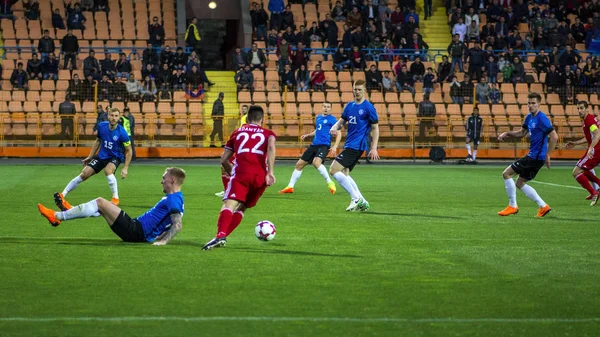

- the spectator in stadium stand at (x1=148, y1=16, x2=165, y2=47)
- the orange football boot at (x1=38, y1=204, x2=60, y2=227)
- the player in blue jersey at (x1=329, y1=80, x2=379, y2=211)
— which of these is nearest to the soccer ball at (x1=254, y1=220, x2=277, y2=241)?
the orange football boot at (x1=38, y1=204, x2=60, y2=227)

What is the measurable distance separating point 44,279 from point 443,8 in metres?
38.0

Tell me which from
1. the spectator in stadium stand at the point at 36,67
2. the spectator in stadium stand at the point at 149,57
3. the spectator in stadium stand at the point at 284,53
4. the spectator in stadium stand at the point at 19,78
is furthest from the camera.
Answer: the spectator in stadium stand at the point at 284,53

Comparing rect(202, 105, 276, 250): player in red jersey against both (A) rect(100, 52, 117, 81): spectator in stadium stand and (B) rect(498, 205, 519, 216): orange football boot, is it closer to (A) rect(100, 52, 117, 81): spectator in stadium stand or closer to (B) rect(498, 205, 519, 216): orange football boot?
(B) rect(498, 205, 519, 216): orange football boot

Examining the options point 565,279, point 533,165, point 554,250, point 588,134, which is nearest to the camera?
point 565,279

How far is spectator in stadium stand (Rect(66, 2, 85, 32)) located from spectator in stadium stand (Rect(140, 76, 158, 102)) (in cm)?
518

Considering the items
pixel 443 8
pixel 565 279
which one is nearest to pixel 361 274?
pixel 565 279

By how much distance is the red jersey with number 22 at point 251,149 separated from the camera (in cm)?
1075

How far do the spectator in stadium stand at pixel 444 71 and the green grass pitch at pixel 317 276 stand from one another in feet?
70.5

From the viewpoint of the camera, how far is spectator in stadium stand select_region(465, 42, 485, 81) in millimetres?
37375

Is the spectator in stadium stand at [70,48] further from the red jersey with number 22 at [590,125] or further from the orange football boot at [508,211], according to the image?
the orange football boot at [508,211]

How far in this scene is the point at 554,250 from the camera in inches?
436

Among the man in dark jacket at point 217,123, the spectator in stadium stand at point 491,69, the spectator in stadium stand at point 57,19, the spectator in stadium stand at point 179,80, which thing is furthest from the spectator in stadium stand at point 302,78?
the spectator in stadium stand at point 57,19

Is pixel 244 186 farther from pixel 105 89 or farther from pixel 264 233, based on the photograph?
pixel 105 89

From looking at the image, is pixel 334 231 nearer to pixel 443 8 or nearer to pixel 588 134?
pixel 588 134
